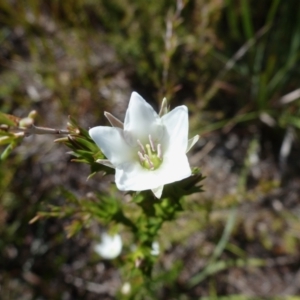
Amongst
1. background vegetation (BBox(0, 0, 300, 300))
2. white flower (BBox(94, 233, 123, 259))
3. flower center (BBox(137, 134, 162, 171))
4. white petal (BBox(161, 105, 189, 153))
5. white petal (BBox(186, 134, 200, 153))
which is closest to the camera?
white petal (BBox(186, 134, 200, 153))

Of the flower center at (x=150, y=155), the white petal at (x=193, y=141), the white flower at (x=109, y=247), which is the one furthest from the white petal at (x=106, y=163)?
the white flower at (x=109, y=247)

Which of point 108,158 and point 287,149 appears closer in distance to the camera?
point 108,158

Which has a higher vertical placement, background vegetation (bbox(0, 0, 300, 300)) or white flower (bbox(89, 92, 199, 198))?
white flower (bbox(89, 92, 199, 198))

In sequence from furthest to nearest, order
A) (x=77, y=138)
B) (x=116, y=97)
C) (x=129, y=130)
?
1. (x=116, y=97)
2. (x=129, y=130)
3. (x=77, y=138)

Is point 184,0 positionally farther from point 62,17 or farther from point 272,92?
point 62,17

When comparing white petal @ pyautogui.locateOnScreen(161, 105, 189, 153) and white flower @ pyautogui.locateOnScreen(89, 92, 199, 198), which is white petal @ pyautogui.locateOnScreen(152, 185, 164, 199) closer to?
white flower @ pyautogui.locateOnScreen(89, 92, 199, 198)

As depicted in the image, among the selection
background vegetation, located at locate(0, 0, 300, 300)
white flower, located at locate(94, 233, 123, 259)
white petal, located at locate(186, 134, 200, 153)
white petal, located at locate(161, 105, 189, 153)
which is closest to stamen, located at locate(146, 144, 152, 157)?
white petal, located at locate(161, 105, 189, 153)

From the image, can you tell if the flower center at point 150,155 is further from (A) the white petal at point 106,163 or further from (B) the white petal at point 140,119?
(A) the white petal at point 106,163

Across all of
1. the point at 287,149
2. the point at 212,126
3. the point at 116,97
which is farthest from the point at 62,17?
the point at 287,149
